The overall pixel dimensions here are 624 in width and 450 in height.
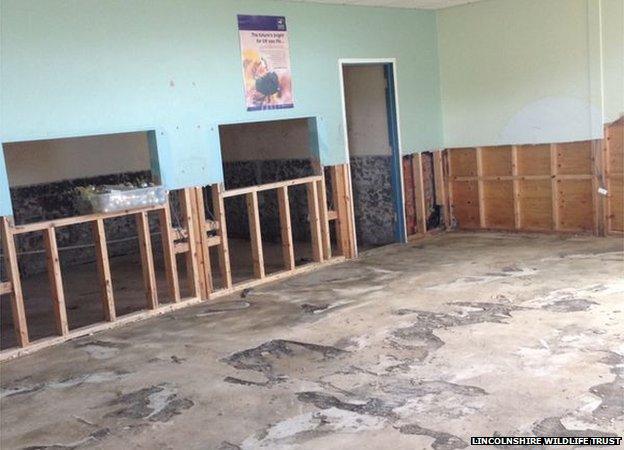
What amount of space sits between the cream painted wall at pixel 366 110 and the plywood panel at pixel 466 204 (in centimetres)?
128

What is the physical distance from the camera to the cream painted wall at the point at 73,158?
941cm

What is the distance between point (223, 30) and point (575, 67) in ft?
13.9

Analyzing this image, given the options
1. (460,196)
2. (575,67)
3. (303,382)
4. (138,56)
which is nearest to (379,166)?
(460,196)

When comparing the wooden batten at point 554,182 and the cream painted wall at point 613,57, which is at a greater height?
the cream painted wall at point 613,57

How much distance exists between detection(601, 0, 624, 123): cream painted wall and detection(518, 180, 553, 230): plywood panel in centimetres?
114

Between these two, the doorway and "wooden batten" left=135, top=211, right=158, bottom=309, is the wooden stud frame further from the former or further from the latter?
the doorway

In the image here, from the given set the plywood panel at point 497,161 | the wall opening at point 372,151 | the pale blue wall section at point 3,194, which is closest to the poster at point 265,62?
the wall opening at point 372,151

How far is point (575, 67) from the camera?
820cm

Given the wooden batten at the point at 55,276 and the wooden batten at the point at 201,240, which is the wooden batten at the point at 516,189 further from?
the wooden batten at the point at 55,276

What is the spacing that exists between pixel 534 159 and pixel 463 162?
1.00m

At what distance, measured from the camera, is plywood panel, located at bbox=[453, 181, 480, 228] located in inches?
368

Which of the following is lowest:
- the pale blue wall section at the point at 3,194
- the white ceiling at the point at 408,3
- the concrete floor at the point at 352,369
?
the concrete floor at the point at 352,369

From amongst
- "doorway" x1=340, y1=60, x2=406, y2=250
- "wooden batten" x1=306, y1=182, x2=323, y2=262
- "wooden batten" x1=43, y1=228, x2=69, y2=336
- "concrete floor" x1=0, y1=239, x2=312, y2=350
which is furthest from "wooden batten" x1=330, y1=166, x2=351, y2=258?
"wooden batten" x1=43, y1=228, x2=69, y2=336

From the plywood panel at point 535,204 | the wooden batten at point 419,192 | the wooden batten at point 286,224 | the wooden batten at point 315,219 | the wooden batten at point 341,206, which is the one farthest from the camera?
the wooden batten at point 419,192
